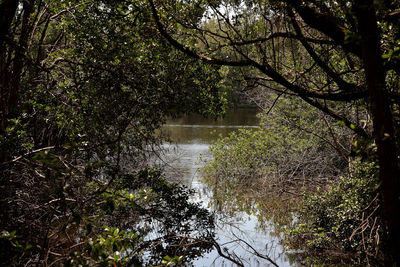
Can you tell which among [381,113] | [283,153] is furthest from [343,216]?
[283,153]

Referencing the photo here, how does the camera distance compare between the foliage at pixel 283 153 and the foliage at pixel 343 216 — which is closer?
the foliage at pixel 343 216

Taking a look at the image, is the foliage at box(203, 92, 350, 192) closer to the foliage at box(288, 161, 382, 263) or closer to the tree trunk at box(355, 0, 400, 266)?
the foliage at box(288, 161, 382, 263)

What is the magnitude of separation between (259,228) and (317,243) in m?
2.55

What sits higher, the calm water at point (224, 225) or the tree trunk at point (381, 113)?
the tree trunk at point (381, 113)

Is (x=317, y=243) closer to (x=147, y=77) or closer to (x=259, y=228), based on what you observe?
(x=259, y=228)

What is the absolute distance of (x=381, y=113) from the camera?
224cm

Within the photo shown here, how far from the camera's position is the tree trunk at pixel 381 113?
222 centimetres

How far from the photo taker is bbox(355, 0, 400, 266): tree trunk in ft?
7.28

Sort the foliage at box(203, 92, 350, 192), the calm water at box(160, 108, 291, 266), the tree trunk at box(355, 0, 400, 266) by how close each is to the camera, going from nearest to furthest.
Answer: the tree trunk at box(355, 0, 400, 266)
the calm water at box(160, 108, 291, 266)
the foliage at box(203, 92, 350, 192)

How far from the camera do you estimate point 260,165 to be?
1252cm

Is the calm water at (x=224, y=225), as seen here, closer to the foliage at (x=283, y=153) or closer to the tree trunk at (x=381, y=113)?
the foliage at (x=283, y=153)

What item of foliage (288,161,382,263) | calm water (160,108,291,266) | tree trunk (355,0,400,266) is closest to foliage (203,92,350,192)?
calm water (160,108,291,266)

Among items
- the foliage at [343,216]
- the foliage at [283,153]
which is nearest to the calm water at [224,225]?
A: the foliage at [343,216]

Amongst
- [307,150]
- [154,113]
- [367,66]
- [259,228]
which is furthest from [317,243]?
[367,66]
